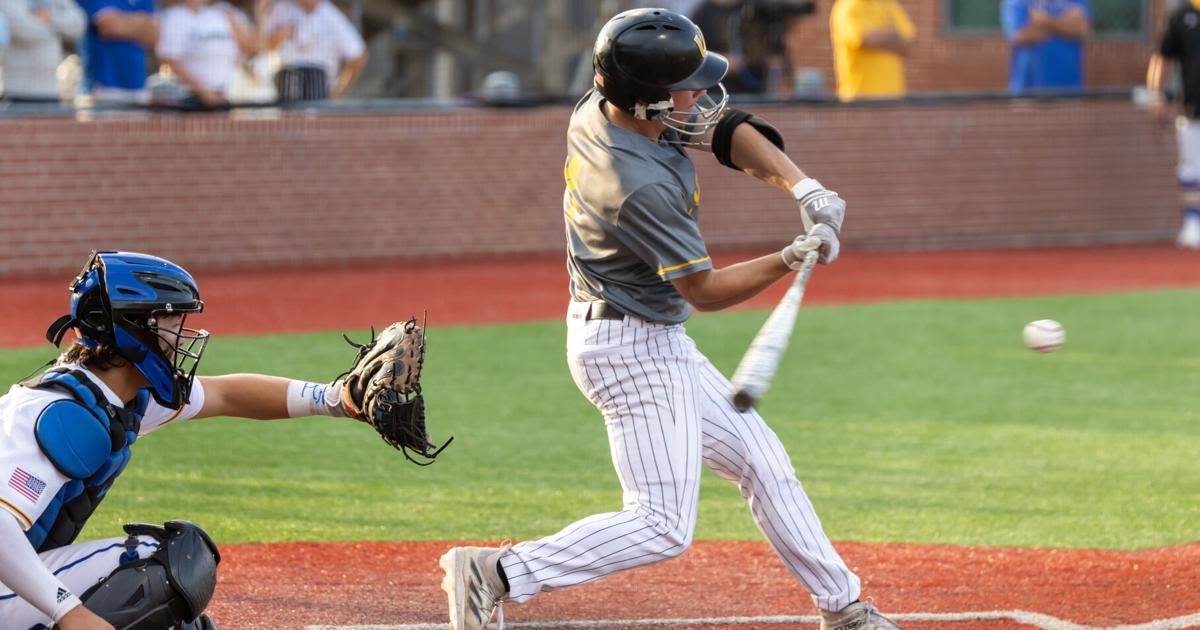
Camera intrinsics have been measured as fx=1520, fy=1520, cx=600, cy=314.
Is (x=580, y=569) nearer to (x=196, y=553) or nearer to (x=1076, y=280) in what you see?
(x=196, y=553)

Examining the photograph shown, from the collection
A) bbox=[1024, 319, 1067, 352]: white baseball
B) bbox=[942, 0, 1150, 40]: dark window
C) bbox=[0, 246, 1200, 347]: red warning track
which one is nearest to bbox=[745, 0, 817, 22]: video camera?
bbox=[0, 246, 1200, 347]: red warning track

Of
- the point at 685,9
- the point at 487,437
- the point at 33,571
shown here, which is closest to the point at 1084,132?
the point at 685,9

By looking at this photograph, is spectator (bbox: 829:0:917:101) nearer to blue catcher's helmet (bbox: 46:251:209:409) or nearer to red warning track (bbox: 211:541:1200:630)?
red warning track (bbox: 211:541:1200:630)

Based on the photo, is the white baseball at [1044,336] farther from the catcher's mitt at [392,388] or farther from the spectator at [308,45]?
the spectator at [308,45]

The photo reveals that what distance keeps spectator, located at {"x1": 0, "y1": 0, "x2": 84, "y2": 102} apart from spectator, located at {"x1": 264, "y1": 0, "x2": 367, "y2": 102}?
166cm

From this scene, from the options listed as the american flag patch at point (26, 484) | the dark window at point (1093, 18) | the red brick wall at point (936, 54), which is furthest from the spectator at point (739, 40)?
the american flag patch at point (26, 484)

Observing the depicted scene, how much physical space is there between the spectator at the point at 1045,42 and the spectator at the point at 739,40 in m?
2.57

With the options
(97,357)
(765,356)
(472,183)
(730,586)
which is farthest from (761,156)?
(472,183)

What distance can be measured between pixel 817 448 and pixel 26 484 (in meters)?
4.43

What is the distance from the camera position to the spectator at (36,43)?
11516mm

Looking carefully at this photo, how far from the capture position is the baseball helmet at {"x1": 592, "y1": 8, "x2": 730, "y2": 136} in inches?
152

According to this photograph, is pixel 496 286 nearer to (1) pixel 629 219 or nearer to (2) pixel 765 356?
(1) pixel 629 219

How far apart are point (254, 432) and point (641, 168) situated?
13.2 feet

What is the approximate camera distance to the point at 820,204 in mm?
3953
